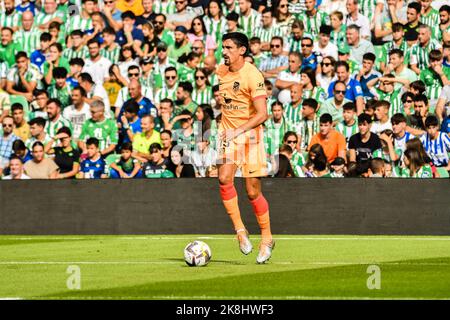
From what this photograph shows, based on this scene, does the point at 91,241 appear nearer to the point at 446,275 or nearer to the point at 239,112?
the point at 239,112

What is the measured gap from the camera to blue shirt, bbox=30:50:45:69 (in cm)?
2006

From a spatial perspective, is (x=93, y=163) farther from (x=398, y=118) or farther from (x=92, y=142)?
(x=398, y=118)

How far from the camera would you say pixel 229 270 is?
1079 cm

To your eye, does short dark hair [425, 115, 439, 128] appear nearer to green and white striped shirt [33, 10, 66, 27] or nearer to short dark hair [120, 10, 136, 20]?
short dark hair [120, 10, 136, 20]

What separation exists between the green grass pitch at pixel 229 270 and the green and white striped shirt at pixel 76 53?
4948mm

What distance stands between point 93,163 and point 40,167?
95 cm

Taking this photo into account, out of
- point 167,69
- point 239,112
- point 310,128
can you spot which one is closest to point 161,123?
point 167,69

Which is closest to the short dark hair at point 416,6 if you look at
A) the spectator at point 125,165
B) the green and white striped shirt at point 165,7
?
the green and white striped shirt at point 165,7

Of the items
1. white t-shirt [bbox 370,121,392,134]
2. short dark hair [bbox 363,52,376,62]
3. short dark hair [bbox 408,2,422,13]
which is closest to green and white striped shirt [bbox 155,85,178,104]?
short dark hair [bbox 363,52,376,62]

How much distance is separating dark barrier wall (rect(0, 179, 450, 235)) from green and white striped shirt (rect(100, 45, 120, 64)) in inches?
109

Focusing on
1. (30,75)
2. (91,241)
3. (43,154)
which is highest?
(30,75)

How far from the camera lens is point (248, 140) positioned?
1156 cm

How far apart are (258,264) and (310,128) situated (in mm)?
7057

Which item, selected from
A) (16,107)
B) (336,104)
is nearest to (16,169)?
(16,107)
